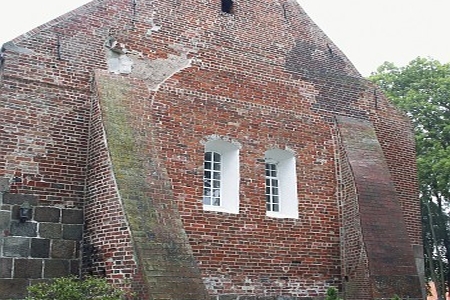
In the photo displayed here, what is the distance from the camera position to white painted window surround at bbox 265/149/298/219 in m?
10.7

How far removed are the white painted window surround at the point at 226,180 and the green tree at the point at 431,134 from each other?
431 inches

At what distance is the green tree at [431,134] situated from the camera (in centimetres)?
1950

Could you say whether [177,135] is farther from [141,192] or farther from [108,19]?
[108,19]

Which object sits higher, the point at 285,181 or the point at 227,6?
the point at 227,6

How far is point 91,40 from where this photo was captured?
9.66m

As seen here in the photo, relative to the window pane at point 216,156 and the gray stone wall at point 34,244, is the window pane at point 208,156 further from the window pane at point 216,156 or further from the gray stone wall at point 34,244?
the gray stone wall at point 34,244

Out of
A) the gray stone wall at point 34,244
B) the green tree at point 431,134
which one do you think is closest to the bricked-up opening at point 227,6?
the gray stone wall at point 34,244

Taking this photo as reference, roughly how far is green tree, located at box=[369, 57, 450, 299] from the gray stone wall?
1419cm

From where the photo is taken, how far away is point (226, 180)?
33.7ft

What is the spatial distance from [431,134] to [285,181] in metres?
11.5

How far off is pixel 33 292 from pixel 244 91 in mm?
5722

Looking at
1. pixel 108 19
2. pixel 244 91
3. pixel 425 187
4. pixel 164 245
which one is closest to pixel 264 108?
pixel 244 91

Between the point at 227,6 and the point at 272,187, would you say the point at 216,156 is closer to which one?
the point at 272,187

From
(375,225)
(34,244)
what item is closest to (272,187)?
(375,225)
